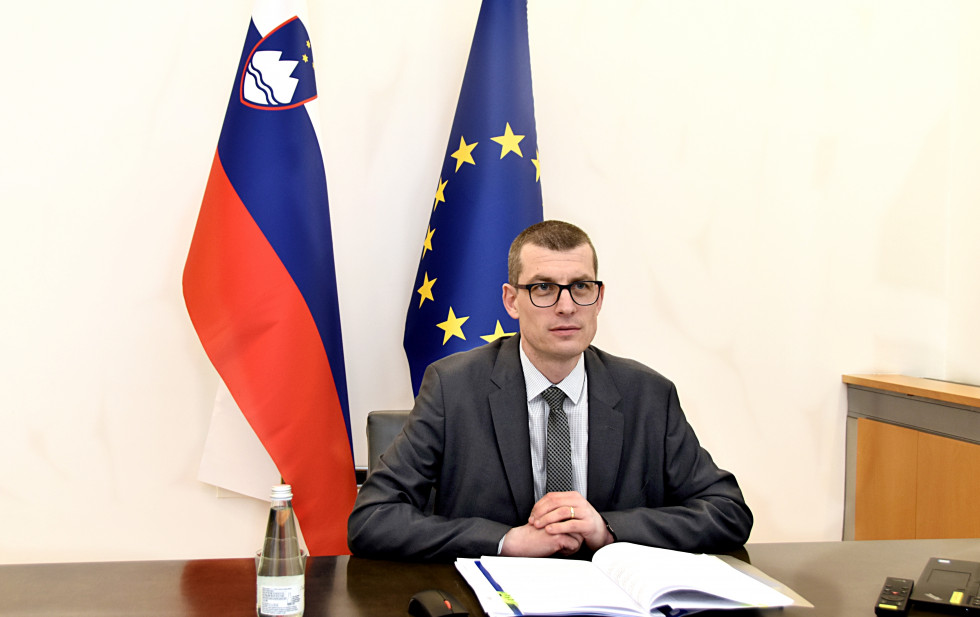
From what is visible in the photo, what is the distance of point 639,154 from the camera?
2994 millimetres

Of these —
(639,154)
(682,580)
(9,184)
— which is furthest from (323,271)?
(682,580)

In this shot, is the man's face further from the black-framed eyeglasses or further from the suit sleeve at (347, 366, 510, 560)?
the suit sleeve at (347, 366, 510, 560)

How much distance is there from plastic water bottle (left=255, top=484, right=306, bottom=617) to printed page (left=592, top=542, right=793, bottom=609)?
46 cm

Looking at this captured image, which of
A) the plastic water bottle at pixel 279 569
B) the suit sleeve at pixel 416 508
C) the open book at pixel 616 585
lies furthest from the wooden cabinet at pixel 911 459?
the plastic water bottle at pixel 279 569

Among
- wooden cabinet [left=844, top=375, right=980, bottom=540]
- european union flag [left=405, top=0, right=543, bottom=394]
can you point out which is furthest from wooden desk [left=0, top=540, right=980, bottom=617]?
wooden cabinet [left=844, top=375, right=980, bottom=540]

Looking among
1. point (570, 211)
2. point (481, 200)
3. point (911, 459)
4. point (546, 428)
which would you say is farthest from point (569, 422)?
point (911, 459)

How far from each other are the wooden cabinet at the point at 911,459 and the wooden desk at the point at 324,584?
1.39m

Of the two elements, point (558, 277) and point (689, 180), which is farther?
point (689, 180)

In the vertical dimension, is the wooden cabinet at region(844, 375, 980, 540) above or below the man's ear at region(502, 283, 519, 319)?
below

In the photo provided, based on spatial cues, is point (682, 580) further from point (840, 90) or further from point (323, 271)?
point (840, 90)

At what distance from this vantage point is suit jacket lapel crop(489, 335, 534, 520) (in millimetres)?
1663

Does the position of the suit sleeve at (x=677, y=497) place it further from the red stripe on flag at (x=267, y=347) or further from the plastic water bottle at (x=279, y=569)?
the red stripe on flag at (x=267, y=347)

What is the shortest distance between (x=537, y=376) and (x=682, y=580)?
710 mm

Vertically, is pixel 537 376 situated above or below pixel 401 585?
above
